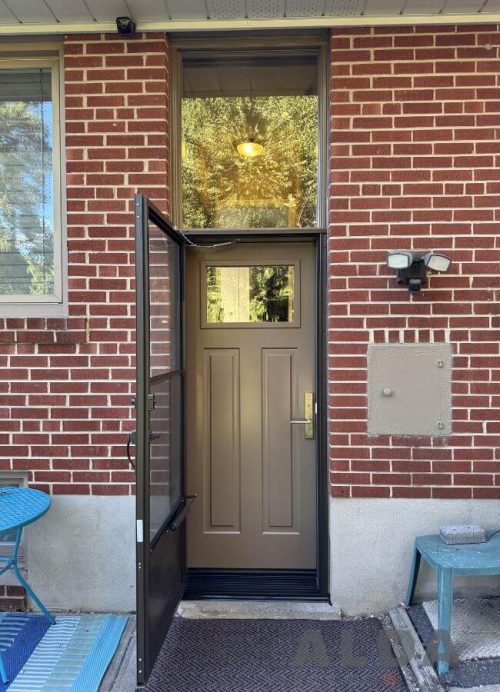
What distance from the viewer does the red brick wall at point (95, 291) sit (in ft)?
10.2

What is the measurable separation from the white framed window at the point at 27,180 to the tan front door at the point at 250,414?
95cm

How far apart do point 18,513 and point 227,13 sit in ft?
10.2

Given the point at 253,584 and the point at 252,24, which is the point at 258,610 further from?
the point at 252,24

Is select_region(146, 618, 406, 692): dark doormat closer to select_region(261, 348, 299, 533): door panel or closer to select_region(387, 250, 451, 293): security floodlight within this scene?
select_region(261, 348, 299, 533): door panel

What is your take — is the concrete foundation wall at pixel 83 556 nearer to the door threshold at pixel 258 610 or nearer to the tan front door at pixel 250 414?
the door threshold at pixel 258 610

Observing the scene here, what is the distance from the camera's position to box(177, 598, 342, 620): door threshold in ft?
10.0

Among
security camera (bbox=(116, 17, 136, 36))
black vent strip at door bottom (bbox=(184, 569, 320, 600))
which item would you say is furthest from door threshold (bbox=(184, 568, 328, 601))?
security camera (bbox=(116, 17, 136, 36))

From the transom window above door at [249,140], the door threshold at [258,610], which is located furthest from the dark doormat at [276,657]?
the transom window above door at [249,140]

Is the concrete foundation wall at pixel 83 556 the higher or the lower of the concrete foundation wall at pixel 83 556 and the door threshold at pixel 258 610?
the higher

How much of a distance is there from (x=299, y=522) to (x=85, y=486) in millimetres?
1427

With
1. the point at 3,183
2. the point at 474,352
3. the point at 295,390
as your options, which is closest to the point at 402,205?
the point at 474,352

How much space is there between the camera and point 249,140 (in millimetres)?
3434

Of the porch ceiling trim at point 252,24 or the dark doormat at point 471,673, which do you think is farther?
the porch ceiling trim at point 252,24

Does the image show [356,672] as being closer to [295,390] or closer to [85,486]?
[295,390]
